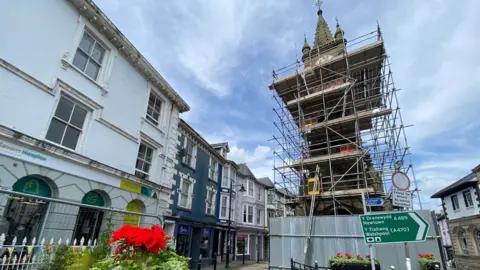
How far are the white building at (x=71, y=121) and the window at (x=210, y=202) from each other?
7.88 meters

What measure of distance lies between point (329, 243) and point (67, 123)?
12.8 m

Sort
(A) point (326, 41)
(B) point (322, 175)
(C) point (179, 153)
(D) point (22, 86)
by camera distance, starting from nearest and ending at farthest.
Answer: (D) point (22, 86)
(C) point (179, 153)
(B) point (322, 175)
(A) point (326, 41)

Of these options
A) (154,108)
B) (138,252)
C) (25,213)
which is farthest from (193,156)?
(138,252)

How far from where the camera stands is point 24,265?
434 cm

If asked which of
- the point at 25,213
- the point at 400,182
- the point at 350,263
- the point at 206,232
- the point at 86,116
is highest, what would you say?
the point at 86,116

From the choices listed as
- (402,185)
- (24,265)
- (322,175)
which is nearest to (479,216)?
(322,175)

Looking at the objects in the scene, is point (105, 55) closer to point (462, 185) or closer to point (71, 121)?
point (71, 121)

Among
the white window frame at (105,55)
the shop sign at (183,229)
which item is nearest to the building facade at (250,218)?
the shop sign at (183,229)

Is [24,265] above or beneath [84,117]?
beneath

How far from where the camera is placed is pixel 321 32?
26.3 metres

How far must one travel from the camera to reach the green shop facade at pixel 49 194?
6.66 m

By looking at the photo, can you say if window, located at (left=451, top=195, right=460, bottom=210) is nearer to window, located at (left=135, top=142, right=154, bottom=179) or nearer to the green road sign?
the green road sign

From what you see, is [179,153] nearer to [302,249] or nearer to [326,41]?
[302,249]

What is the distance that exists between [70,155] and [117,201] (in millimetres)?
2840
